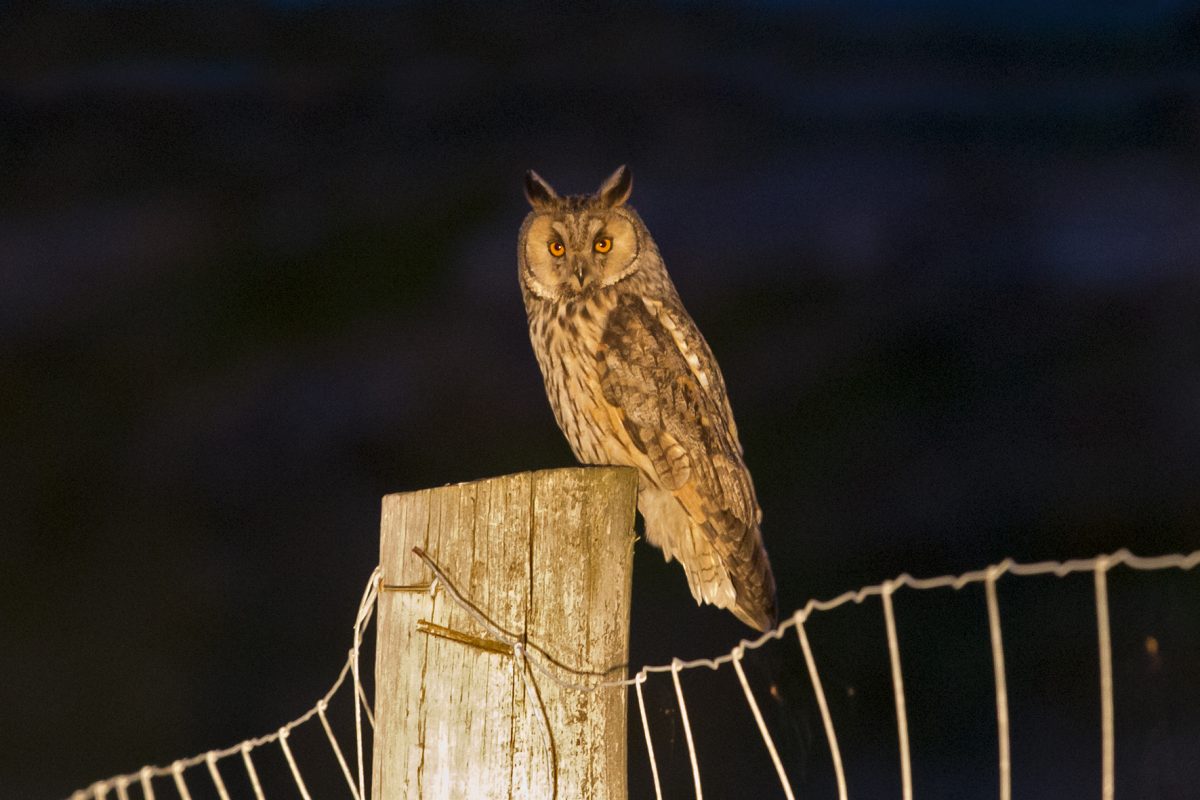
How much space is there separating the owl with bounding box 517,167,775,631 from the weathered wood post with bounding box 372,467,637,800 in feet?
3.82

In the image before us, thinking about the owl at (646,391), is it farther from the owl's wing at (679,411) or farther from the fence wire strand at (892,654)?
the fence wire strand at (892,654)

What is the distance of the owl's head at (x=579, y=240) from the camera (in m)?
3.39

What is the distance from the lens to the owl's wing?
2959 mm

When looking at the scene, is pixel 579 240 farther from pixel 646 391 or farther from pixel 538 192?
pixel 646 391

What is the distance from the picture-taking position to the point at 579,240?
3432 mm

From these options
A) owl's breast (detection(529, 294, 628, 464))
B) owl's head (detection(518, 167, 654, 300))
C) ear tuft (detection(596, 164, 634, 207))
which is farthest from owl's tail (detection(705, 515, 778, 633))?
ear tuft (detection(596, 164, 634, 207))

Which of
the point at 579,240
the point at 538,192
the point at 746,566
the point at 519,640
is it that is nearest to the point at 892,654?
the point at 519,640

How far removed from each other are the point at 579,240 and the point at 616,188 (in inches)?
9.1

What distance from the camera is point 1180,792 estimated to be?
123cm

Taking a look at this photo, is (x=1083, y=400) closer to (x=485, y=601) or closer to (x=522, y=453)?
(x=522, y=453)

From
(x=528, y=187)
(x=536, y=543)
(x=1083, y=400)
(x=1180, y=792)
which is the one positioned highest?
(x=1083, y=400)

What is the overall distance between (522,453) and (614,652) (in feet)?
28.0

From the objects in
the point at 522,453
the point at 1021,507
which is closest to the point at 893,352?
the point at 1021,507

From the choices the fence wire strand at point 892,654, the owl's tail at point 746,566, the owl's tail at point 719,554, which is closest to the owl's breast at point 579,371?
the owl's tail at point 719,554
